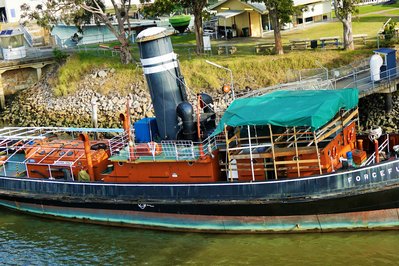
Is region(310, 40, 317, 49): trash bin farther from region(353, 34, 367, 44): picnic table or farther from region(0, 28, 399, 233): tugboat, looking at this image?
region(0, 28, 399, 233): tugboat

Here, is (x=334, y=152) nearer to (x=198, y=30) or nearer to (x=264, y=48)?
(x=264, y=48)

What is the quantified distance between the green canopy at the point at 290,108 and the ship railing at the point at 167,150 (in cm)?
112

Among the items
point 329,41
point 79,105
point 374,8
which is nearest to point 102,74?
point 79,105

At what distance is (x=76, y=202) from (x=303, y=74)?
15.5m

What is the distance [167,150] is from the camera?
24281 mm

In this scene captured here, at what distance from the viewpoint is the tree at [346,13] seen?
3800 centimetres

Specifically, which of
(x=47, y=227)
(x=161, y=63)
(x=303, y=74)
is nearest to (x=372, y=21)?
(x=303, y=74)

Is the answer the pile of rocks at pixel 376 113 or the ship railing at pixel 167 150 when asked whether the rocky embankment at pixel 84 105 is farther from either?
the ship railing at pixel 167 150

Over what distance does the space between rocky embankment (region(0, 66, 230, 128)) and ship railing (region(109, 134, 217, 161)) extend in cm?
1200

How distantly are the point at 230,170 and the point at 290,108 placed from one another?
2863 millimetres

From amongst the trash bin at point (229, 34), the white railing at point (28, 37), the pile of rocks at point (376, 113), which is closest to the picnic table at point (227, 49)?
the trash bin at point (229, 34)

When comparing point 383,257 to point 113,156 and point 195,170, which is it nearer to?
point 195,170

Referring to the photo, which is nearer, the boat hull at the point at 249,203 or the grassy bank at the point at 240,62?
the boat hull at the point at 249,203

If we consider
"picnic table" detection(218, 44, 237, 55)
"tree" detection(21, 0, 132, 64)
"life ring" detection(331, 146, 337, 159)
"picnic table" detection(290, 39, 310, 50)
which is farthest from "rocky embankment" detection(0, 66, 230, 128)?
"life ring" detection(331, 146, 337, 159)
